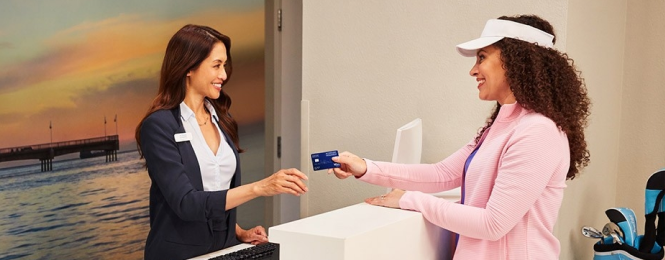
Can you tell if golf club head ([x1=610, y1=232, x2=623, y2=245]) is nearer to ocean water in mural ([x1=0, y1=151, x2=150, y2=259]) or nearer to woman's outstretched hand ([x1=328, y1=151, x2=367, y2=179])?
woman's outstretched hand ([x1=328, y1=151, x2=367, y2=179])

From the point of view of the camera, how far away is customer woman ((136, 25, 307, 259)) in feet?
7.28

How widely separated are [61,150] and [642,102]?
2750 millimetres

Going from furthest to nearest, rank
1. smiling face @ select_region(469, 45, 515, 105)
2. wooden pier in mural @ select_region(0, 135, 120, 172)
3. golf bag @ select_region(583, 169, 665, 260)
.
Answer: wooden pier in mural @ select_region(0, 135, 120, 172), golf bag @ select_region(583, 169, 665, 260), smiling face @ select_region(469, 45, 515, 105)

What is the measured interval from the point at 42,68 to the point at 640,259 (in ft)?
8.38

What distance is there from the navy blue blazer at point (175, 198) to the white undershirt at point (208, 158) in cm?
4

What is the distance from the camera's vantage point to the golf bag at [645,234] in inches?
106

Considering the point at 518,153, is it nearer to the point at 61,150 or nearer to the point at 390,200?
the point at 390,200

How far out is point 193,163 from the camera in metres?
2.32

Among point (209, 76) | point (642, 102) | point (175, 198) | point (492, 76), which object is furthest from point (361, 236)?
point (642, 102)

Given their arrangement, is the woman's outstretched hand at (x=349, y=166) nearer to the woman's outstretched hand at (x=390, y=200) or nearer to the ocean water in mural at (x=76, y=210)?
the woman's outstretched hand at (x=390, y=200)

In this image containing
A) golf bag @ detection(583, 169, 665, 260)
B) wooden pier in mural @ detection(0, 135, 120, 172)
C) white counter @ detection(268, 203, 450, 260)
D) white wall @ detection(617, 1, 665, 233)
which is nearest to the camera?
white counter @ detection(268, 203, 450, 260)

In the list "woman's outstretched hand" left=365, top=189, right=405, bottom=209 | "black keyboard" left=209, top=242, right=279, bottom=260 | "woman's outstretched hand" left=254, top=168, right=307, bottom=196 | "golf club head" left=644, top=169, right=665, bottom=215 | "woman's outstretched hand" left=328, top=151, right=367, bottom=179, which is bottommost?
"black keyboard" left=209, top=242, right=279, bottom=260

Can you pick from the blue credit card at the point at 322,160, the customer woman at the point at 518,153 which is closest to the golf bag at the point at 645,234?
the customer woman at the point at 518,153

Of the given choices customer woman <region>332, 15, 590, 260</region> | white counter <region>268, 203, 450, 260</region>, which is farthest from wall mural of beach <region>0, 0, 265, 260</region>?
customer woman <region>332, 15, 590, 260</region>
